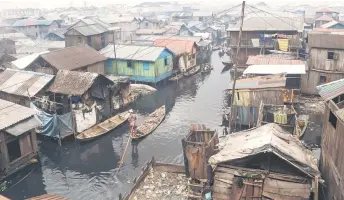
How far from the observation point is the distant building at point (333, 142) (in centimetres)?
1323

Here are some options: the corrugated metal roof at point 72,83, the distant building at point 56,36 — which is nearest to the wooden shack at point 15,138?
the corrugated metal roof at point 72,83

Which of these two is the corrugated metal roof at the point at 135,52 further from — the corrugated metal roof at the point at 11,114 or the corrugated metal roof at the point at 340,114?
the corrugated metal roof at the point at 340,114

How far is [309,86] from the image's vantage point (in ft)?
114

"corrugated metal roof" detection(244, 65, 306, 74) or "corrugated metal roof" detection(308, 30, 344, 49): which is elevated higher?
"corrugated metal roof" detection(308, 30, 344, 49)

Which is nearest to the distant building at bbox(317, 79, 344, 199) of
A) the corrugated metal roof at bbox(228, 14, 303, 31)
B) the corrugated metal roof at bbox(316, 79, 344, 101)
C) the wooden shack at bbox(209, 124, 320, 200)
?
the corrugated metal roof at bbox(316, 79, 344, 101)

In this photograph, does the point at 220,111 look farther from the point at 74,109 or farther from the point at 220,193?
the point at 220,193

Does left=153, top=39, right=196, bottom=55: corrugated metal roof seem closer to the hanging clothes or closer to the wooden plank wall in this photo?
the hanging clothes

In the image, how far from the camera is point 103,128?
29.0m

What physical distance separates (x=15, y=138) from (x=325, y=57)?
2885cm

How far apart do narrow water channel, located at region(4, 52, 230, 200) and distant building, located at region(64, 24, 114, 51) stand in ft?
60.9

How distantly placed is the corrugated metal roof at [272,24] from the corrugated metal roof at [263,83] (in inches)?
698

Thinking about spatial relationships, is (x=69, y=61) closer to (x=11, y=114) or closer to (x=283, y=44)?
(x=11, y=114)

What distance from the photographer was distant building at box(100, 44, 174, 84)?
138 ft

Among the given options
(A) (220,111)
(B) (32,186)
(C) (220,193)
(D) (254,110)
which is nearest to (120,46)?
(A) (220,111)
